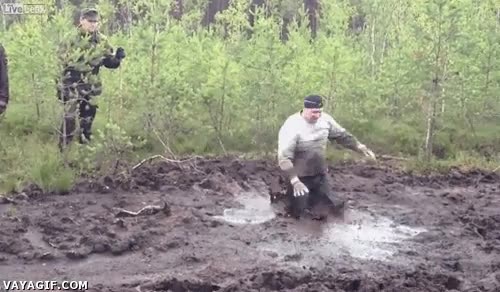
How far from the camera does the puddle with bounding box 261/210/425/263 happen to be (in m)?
7.85

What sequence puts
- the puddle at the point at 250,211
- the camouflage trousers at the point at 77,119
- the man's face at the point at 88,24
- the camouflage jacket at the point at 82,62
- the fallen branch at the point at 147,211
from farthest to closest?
the man's face at the point at 88,24 < the camouflage trousers at the point at 77,119 < the camouflage jacket at the point at 82,62 < the puddle at the point at 250,211 < the fallen branch at the point at 147,211

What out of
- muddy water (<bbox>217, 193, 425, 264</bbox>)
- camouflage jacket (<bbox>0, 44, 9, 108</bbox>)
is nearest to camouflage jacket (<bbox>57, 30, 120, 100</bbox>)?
camouflage jacket (<bbox>0, 44, 9, 108</bbox>)

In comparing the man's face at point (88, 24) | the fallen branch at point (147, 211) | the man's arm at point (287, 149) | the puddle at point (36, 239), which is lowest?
the puddle at point (36, 239)

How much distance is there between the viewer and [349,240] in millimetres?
8391

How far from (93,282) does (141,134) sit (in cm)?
570

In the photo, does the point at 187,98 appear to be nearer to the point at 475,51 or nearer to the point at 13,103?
the point at 13,103

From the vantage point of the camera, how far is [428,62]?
11891 mm

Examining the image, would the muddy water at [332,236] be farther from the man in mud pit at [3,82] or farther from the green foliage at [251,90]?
the man in mud pit at [3,82]

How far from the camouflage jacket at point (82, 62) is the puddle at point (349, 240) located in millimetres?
3674

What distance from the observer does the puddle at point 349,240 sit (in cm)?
785

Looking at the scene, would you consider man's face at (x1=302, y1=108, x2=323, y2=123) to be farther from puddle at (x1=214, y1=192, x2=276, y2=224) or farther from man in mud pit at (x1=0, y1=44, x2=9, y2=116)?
man in mud pit at (x1=0, y1=44, x2=9, y2=116)

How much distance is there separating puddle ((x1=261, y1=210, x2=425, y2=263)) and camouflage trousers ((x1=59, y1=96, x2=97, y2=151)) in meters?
3.48

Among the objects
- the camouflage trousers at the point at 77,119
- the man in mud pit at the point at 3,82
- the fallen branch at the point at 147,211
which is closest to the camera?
the fallen branch at the point at 147,211
